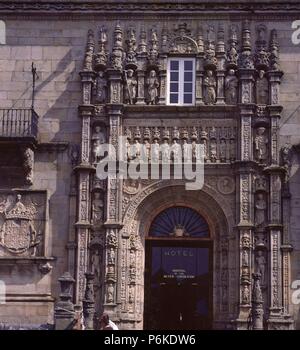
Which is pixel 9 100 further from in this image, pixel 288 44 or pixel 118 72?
pixel 288 44

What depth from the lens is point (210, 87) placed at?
74.8 feet

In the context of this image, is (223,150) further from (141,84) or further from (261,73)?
(141,84)

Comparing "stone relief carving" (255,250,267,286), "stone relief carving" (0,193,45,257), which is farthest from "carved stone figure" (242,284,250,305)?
"stone relief carving" (0,193,45,257)

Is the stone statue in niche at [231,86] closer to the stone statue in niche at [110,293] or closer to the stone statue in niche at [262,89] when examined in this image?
the stone statue in niche at [262,89]

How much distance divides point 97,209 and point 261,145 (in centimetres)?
455

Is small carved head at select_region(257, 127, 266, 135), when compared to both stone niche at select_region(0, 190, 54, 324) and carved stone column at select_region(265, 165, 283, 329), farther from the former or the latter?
stone niche at select_region(0, 190, 54, 324)

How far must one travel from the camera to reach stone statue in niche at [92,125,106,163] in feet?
74.0

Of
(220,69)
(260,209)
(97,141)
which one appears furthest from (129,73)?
(260,209)

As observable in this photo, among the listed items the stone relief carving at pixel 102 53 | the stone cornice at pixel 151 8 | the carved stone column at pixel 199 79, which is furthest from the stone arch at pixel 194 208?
the stone cornice at pixel 151 8

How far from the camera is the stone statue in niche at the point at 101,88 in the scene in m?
22.9

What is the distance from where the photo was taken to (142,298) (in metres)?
22.4

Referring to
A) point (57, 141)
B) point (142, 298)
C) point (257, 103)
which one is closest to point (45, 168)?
point (57, 141)

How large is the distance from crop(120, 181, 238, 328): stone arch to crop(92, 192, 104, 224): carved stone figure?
25.4 inches

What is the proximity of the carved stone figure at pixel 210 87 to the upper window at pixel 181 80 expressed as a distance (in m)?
0.39
